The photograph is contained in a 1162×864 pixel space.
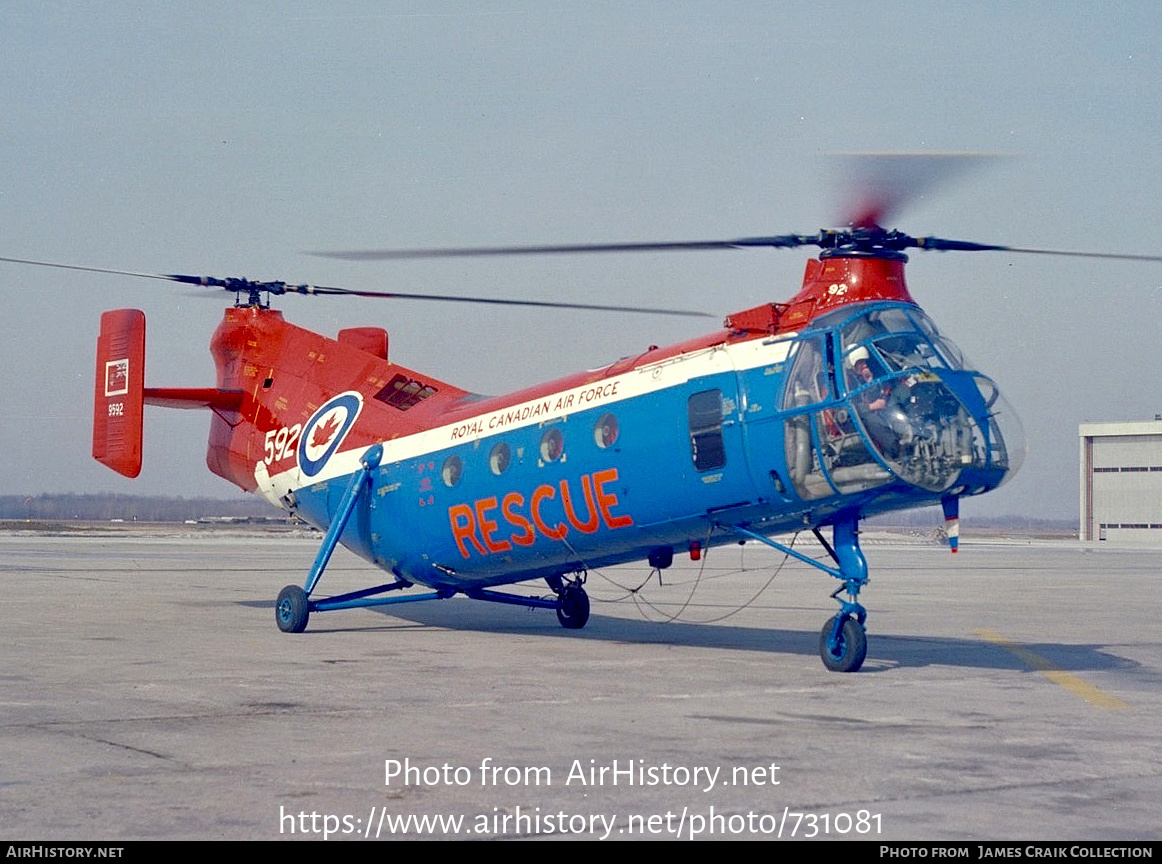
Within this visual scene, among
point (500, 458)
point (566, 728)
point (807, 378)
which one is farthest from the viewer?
point (500, 458)

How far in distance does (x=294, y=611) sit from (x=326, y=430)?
353 centimetres

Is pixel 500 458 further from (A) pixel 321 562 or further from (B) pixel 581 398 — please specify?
(A) pixel 321 562

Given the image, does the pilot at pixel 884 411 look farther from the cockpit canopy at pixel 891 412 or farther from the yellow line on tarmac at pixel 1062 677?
the yellow line on tarmac at pixel 1062 677

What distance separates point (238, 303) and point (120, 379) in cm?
267

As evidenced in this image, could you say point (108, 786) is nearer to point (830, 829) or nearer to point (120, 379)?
point (830, 829)

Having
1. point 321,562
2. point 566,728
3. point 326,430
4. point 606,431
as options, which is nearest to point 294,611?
point 321,562

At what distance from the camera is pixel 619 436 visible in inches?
635

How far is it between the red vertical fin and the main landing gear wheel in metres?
3.52

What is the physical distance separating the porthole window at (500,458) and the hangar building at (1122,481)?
91.8 metres

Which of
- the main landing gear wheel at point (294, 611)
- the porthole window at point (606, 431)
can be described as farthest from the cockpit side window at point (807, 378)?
the main landing gear wheel at point (294, 611)

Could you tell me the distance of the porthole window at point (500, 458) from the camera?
17.7 metres

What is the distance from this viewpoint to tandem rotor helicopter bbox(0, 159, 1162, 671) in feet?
45.3

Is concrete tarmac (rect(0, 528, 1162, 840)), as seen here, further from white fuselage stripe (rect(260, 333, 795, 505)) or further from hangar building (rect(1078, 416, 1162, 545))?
hangar building (rect(1078, 416, 1162, 545))

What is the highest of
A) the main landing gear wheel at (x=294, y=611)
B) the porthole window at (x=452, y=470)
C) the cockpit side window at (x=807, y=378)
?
the cockpit side window at (x=807, y=378)
